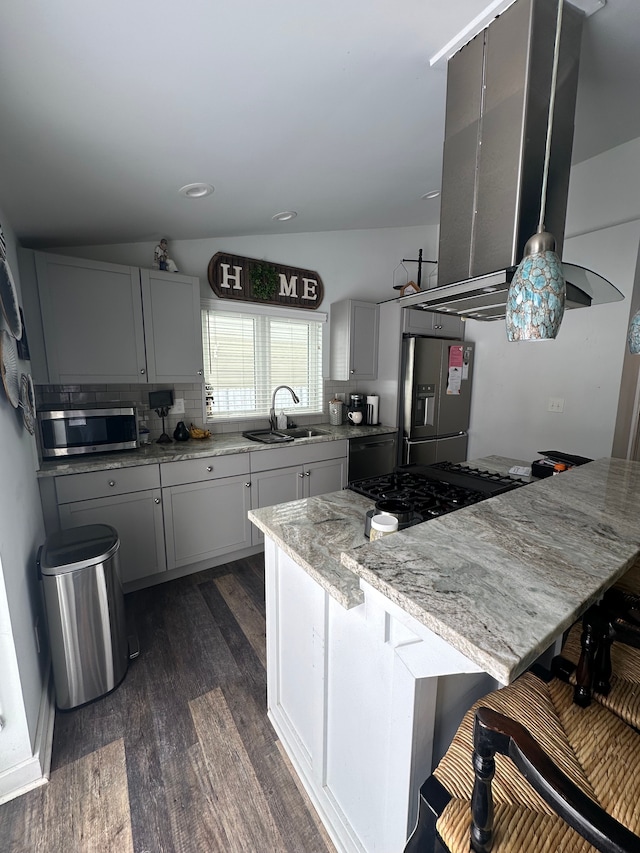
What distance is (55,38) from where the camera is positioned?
92cm

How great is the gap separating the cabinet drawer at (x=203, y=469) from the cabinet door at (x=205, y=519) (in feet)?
0.14

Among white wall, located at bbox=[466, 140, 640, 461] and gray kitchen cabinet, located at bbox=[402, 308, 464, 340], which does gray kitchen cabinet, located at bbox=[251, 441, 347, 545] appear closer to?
gray kitchen cabinet, located at bbox=[402, 308, 464, 340]

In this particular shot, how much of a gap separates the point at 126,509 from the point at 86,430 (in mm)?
547

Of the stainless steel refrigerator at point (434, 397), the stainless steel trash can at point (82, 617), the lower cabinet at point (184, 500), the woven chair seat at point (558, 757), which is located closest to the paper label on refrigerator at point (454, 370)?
the stainless steel refrigerator at point (434, 397)

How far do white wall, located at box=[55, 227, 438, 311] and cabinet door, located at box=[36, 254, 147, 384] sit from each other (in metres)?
0.44

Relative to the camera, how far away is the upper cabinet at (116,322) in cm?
215

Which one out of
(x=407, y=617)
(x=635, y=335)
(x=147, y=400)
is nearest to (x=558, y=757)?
(x=407, y=617)

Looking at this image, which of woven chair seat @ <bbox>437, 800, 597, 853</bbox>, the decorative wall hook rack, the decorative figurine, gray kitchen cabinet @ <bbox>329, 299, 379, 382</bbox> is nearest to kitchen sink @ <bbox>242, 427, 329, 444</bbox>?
gray kitchen cabinet @ <bbox>329, 299, 379, 382</bbox>

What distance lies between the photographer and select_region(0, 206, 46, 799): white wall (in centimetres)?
124

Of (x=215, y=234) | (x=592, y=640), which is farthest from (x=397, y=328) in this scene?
(x=592, y=640)

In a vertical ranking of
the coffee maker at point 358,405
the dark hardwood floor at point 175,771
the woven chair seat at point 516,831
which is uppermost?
the coffee maker at point 358,405

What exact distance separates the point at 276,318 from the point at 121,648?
2.71 m

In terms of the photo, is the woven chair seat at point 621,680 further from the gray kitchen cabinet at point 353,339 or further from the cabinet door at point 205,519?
the gray kitchen cabinet at point 353,339

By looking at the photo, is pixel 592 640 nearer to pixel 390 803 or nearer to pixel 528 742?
pixel 528 742
